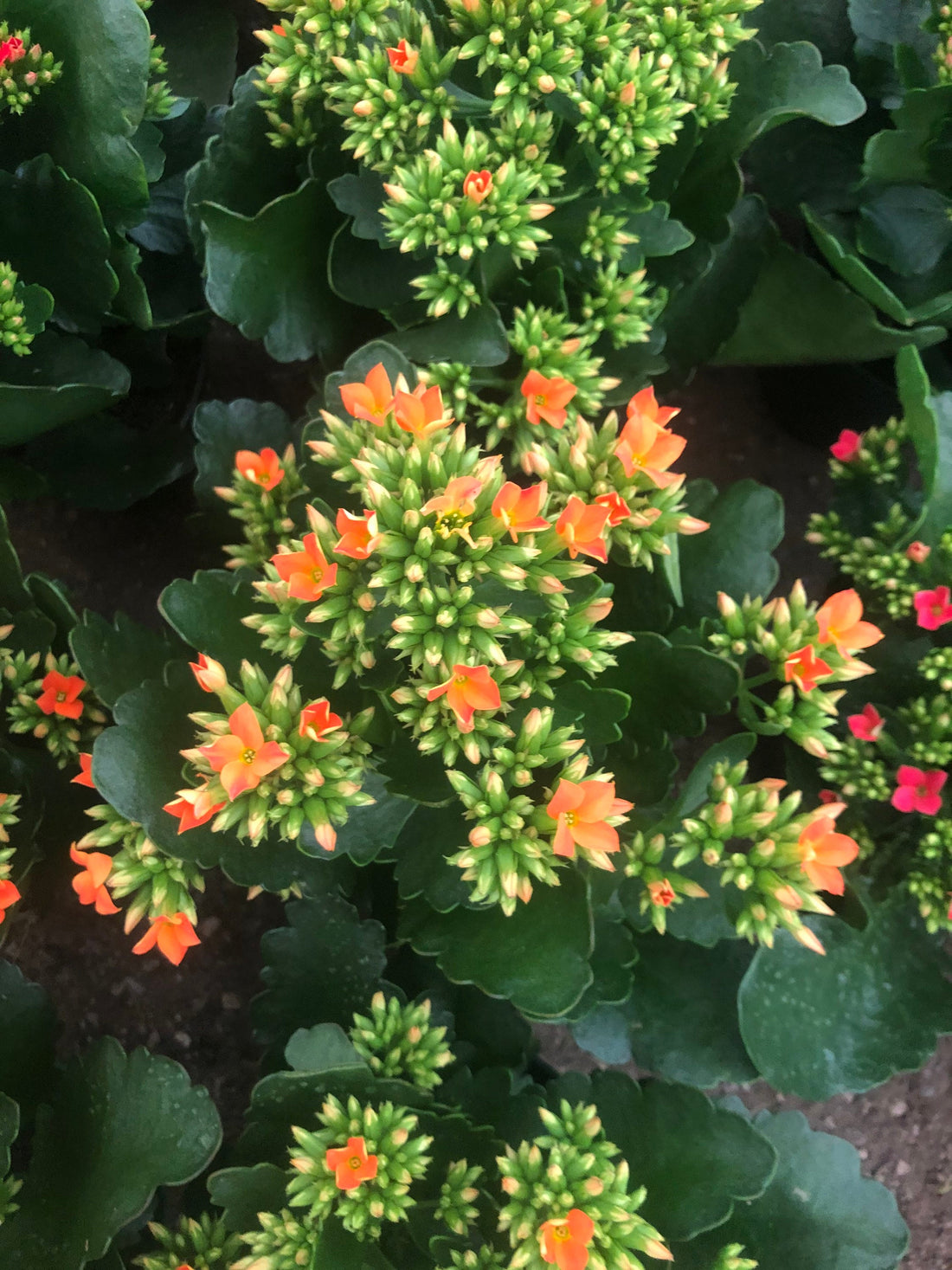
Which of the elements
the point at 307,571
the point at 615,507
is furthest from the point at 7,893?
the point at 615,507

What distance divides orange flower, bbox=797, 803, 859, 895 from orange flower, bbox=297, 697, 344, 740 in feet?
1.46

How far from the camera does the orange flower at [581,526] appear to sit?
761 mm

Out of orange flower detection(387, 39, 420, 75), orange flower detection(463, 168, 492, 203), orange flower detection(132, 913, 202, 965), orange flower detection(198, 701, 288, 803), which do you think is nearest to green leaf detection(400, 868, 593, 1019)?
orange flower detection(132, 913, 202, 965)

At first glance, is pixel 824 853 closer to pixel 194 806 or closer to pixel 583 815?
pixel 583 815

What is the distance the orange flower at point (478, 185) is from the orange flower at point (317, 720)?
49cm

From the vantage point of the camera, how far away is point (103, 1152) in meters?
1.02

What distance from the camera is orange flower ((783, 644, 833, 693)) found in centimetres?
89

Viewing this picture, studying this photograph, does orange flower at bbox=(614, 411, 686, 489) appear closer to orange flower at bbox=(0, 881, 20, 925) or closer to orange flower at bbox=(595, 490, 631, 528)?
orange flower at bbox=(595, 490, 631, 528)

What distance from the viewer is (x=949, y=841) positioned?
42.0 inches

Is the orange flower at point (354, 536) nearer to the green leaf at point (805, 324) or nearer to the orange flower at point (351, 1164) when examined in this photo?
the orange flower at point (351, 1164)

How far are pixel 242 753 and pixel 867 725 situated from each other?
758mm

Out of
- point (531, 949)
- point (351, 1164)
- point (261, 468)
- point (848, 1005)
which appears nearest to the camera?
point (351, 1164)

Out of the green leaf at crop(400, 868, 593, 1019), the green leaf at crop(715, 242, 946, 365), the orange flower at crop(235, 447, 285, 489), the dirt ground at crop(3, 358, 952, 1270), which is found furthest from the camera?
the dirt ground at crop(3, 358, 952, 1270)

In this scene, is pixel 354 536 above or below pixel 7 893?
above
